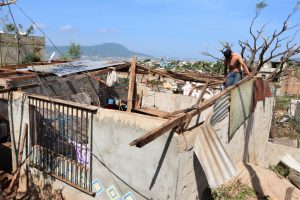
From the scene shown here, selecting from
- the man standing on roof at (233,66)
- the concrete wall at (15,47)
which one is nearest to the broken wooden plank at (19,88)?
the man standing on roof at (233,66)

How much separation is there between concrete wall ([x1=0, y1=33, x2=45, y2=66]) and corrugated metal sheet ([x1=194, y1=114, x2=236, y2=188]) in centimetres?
2261

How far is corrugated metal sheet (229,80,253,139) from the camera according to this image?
753 cm

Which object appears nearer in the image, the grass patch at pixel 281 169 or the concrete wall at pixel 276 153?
the grass patch at pixel 281 169

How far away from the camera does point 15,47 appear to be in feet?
92.3

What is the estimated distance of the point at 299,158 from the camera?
40.9 feet

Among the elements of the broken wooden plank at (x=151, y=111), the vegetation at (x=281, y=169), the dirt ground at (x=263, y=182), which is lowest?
the vegetation at (x=281, y=169)

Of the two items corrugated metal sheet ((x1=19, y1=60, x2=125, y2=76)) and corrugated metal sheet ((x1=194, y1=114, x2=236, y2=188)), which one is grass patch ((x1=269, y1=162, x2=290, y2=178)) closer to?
corrugated metal sheet ((x1=194, y1=114, x2=236, y2=188))

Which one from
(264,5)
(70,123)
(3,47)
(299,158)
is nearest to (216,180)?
A: (70,123)

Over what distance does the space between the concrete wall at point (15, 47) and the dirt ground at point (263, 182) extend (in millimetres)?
21520

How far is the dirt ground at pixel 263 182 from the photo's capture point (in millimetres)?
7945

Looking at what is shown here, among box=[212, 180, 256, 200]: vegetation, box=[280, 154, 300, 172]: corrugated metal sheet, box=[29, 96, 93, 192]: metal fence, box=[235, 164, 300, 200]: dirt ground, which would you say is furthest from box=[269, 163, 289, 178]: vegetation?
box=[29, 96, 93, 192]: metal fence

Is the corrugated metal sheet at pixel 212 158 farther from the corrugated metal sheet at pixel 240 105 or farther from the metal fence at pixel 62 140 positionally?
the metal fence at pixel 62 140

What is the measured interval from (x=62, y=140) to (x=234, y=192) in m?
4.44

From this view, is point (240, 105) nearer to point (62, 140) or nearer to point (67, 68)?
point (62, 140)
